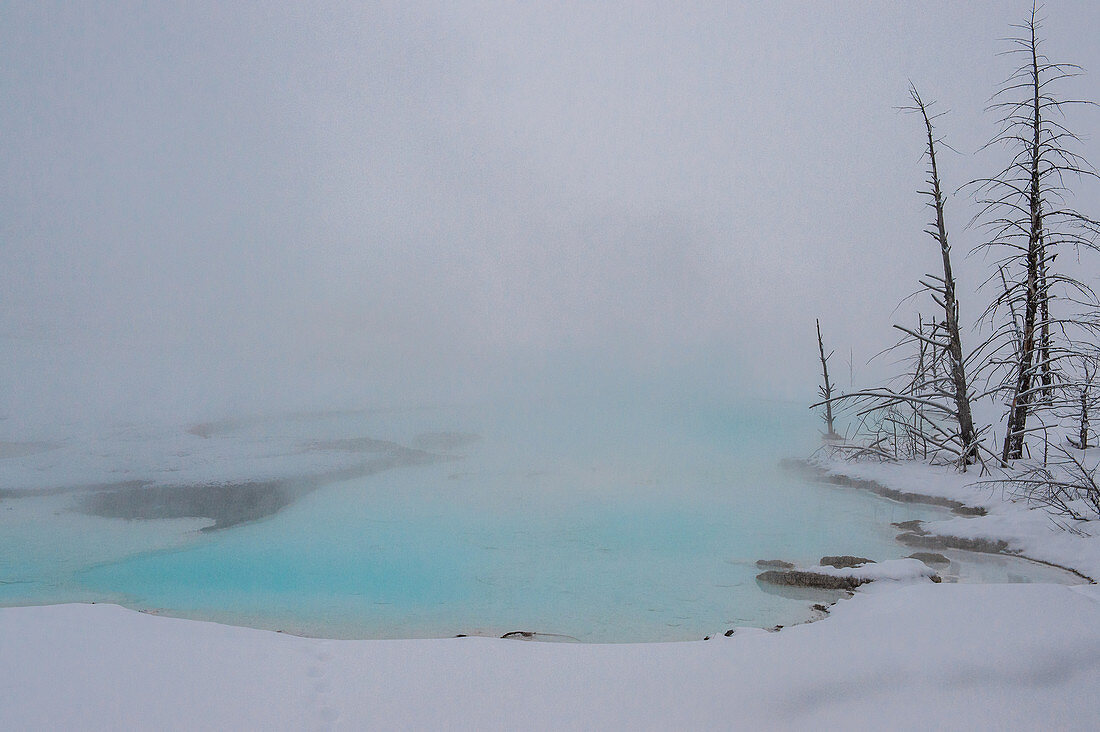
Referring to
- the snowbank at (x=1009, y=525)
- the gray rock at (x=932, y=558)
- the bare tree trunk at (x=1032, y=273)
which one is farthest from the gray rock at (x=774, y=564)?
the bare tree trunk at (x=1032, y=273)

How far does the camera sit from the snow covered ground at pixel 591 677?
2701mm

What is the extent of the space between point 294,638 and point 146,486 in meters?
9.64

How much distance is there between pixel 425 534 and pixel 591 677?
713cm

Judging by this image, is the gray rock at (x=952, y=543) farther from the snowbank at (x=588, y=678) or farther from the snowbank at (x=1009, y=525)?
the snowbank at (x=588, y=678)

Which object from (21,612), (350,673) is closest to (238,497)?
(21,612)

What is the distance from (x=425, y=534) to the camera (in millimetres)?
9844

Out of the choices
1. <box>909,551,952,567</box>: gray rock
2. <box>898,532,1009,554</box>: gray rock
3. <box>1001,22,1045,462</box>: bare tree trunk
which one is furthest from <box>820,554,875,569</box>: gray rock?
<box>1001,22,1045,462</box>: bare tree trunk

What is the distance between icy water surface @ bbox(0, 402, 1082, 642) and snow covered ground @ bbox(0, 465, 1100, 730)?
1801mm

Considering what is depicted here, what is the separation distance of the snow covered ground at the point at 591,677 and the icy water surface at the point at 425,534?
5.91 ft

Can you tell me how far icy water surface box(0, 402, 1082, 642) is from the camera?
6.04 m

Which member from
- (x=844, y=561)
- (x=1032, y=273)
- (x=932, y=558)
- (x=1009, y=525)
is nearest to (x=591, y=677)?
(x=844, y=561)

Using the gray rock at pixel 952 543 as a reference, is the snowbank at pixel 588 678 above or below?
above

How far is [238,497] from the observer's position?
11.3 meters

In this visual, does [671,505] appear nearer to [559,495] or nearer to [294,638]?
[559,495]
